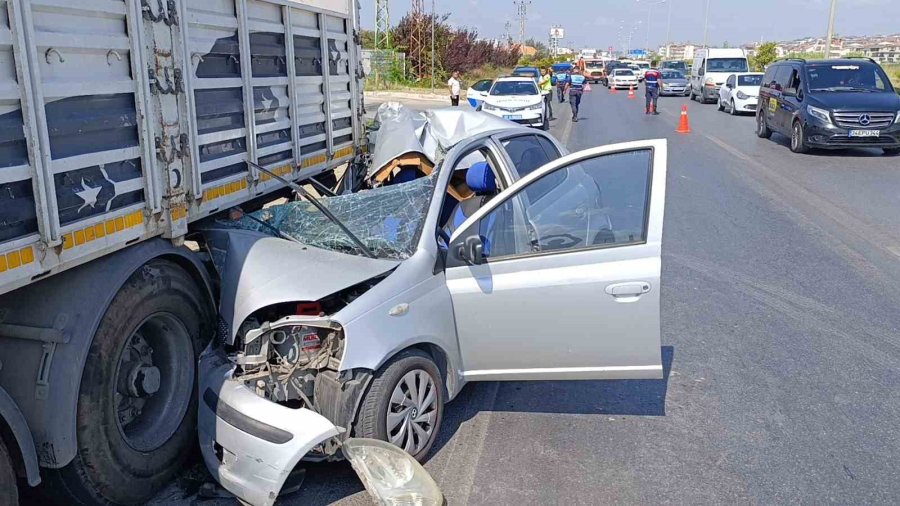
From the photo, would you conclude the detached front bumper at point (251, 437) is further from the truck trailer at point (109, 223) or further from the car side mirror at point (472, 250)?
the car side mirror at point (472, 250)

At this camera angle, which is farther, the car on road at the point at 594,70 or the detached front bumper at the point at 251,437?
the car on road at the point at 594,70

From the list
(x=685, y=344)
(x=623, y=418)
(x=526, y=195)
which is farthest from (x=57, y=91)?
(x=685, y=344)

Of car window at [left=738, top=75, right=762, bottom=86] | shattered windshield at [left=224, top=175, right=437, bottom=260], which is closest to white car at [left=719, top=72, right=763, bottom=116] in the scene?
car window at [left=738, top=75, right=762, bottom=86]

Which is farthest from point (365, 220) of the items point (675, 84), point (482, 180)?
point (675, 84)

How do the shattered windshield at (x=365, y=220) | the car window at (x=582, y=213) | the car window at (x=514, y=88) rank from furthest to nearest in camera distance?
the car window at (x=514, y=88) → the shattered windshield at (x=365, y=220) → the car window at (x=582, y=213)

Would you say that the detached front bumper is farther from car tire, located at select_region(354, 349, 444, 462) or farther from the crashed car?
car tire, located at select_region(354, 349, 444, 462)

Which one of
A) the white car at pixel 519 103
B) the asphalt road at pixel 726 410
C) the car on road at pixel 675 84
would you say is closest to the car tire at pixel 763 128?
the white car at pixel 519 103

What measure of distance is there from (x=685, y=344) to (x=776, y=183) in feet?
27.0

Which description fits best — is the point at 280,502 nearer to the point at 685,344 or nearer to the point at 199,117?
the point at 199,117

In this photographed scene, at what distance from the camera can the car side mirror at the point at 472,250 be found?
4.14m

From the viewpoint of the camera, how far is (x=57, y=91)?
3.23 metres

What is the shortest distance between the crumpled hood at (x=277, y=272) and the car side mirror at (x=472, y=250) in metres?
0.36

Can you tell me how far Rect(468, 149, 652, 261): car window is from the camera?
424cm

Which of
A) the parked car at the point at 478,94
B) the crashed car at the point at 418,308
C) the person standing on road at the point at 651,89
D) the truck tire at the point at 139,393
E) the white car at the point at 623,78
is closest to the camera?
the truck tire at the point at 139,393
